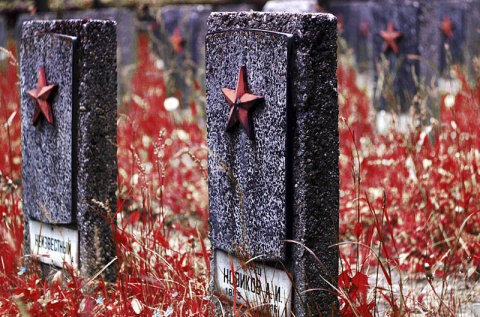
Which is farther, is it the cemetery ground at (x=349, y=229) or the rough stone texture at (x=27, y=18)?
the rough stone texture at (x=27, y=18)

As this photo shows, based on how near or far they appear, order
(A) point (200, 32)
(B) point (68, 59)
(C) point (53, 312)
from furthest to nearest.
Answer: (A) point (200, 32) → (B) point (68, 59) → (C) point (53, 312)

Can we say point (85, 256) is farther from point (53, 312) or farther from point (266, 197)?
point (266, 197)

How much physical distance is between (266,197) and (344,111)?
8.34 ft

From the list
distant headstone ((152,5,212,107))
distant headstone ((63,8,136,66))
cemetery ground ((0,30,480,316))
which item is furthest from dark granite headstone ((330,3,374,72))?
cemetery ground ((0,30,480,316))

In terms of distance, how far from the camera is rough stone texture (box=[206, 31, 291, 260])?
2.15 m

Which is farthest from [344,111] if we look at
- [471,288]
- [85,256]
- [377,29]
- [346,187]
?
[85,256]

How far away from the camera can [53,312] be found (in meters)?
2.37

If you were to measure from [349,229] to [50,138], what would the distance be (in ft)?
4.84

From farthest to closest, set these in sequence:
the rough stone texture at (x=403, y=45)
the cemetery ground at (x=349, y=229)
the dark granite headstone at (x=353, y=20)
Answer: the dark granite headstone at (x=353, y=20)
the rough stone texture at (x=403, y=45)
the cemetery ground at (x=349, y=229)

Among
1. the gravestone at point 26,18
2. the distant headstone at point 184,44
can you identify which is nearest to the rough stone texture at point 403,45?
the distant headstone at point 184,44

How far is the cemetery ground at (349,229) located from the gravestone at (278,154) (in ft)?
0.29

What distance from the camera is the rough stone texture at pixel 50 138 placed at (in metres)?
2.81

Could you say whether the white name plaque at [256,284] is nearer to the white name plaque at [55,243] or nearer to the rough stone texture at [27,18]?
the white name plaque at [55,243]

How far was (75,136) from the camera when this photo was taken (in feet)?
9.21
